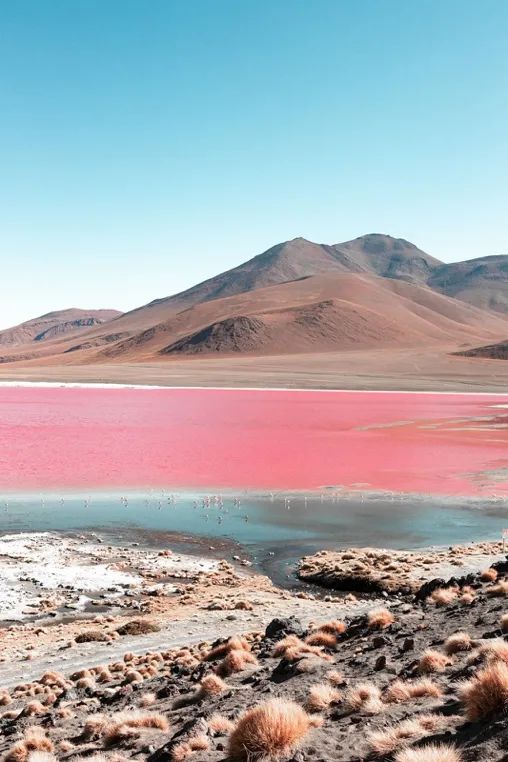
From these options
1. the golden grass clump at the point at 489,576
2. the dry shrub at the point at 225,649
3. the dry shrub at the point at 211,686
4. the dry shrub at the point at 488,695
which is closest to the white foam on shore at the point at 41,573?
the dry shrub at the point at 225,649

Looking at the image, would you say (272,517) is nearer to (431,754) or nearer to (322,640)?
(322,640)

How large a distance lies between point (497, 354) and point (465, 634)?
137 m

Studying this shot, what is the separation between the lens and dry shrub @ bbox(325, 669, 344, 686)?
891cm

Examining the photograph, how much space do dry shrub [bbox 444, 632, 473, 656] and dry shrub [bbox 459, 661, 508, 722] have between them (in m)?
2.84

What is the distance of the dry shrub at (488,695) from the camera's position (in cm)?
624

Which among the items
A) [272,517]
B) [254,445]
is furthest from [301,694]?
[254,445]

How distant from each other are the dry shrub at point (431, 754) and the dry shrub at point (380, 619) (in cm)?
605

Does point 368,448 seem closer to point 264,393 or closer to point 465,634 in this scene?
point 465,634

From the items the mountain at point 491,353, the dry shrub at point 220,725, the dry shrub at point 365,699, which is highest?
the mountain at point 491,353

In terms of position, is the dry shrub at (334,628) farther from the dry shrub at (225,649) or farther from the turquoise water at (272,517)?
the turquoise water at (272,517)

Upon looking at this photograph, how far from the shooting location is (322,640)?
37.4 ft

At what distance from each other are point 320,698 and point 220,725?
3.75ft

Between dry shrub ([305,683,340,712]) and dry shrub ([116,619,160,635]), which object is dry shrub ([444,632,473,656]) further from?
dry shrub ([116,619,160,635])

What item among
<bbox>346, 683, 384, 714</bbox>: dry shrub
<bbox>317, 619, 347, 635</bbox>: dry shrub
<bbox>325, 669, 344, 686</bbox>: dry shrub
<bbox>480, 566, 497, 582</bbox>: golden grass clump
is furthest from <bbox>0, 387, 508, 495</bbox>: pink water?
<bbox>346, 683, 384, 714</bbox>: dry shrub
